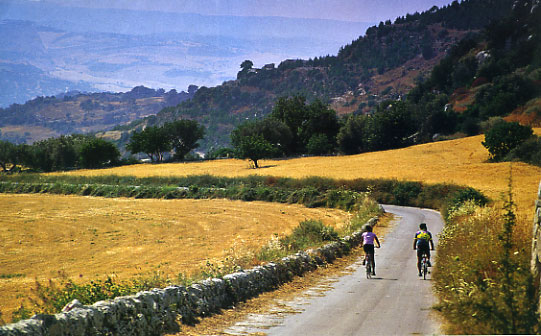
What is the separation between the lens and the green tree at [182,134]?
122250 mm

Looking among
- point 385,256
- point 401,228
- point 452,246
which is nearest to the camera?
point 452,246

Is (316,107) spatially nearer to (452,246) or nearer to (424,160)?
(424,160)

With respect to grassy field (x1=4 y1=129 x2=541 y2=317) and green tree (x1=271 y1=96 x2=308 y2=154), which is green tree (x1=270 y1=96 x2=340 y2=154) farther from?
grassy field (x1=4 y1=129 x2=541 y2=317)

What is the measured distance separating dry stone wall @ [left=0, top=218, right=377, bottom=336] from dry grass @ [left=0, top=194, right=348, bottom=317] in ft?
16.9

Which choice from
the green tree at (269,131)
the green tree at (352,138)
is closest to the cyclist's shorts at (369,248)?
the green tree at (352,138)

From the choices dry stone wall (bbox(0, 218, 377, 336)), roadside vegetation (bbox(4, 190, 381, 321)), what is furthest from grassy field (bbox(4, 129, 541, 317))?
dry stone wall (bbox(0, 218, 377, 336))

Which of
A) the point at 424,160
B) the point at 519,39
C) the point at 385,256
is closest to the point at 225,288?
the point at 385,256

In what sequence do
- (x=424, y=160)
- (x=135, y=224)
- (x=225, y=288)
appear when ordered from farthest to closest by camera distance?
(x=424, y=160), (x=135, y=224), (x=225, y=288)

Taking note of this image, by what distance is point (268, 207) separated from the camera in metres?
48.2

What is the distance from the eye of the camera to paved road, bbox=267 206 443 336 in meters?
10.7

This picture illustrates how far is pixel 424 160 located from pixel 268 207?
1493 inches

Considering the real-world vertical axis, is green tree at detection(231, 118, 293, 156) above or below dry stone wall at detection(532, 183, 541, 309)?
above

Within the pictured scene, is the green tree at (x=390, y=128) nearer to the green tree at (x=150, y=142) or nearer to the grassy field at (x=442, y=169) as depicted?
the grassy field at (x=442, y=169)

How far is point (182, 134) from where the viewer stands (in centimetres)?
12275
